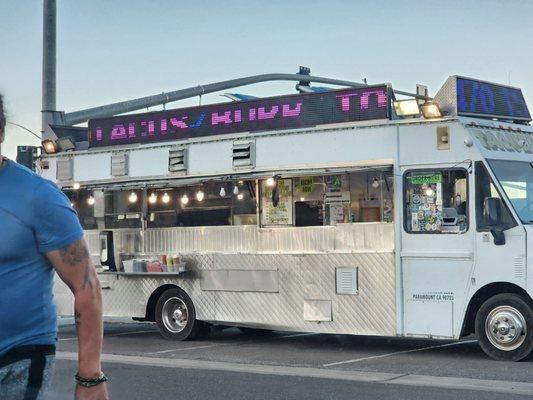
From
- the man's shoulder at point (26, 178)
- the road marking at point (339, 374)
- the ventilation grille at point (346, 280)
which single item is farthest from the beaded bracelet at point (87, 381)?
the ventilation grille at point (346, 280)

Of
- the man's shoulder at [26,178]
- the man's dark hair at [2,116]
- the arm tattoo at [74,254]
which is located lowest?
Result: the arm tattoo at [74,254]

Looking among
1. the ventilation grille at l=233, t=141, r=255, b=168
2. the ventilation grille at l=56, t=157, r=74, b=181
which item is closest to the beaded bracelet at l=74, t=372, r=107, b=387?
the ventilation grille at l=233, t=141, r=255, b=168

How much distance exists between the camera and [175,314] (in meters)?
14.3

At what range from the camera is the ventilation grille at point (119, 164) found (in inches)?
589

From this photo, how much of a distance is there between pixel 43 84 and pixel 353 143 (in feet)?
28.3

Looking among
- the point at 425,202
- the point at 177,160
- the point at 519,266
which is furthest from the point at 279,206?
the point at 519,266

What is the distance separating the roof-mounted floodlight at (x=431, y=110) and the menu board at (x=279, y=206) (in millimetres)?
2353

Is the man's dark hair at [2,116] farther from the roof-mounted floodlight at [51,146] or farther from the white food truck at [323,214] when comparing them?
the roof-mounted floodlight at [51,146]

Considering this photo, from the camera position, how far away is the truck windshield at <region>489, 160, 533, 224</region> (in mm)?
11359

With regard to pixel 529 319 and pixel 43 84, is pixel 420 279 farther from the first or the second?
pixel 43 84

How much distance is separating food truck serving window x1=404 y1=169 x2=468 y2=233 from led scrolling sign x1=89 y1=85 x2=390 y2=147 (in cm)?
103

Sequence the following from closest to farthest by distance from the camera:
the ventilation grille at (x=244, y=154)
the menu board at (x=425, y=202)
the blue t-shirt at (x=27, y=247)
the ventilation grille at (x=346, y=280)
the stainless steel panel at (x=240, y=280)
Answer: the blue t-shirt at (x=27, y=247) → the menu board at (x=425, y=202) → the ventilation grille at (x=346, y=280) → the stainless steel panel at (x=240, y=280) → the ventilation grille at (x=244, y=154)

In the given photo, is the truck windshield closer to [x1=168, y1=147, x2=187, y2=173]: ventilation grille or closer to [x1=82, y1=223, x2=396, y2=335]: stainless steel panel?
[x1=82, y1=223, x2=396, y2=335]: stainless steel panel

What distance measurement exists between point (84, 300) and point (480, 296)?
8.69m
